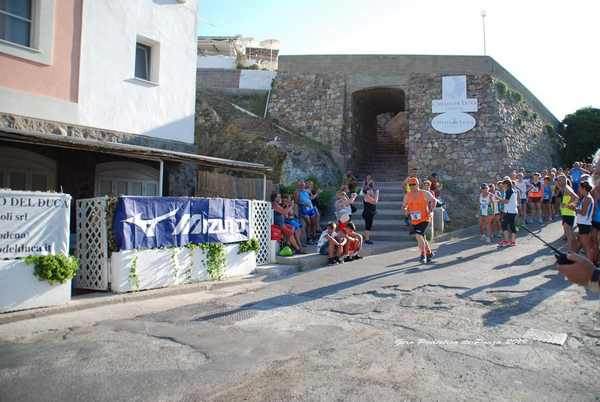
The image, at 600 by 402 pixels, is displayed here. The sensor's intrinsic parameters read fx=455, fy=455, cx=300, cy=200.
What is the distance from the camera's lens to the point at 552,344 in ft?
16.2

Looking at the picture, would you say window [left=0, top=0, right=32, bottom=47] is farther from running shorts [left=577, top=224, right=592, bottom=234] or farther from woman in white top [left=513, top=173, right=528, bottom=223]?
woman in white top [left=513, top=173, right=528, bottom=223]

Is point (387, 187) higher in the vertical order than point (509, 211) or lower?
higher

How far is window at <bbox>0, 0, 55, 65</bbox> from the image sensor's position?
935 centimetres

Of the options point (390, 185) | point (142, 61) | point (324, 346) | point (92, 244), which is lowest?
point (324, 346)

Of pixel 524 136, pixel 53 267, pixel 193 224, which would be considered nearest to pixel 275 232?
pixel 193 224

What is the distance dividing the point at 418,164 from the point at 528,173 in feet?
16.1

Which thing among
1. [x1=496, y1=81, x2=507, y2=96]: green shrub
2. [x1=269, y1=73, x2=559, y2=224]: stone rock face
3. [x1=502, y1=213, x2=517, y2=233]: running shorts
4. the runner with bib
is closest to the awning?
the runner with bib

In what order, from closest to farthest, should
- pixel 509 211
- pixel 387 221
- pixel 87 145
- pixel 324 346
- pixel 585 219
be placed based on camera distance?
pixel 324 346
pixel 87 145
pixel 585 219
pixel 509 211
pixel 387 221

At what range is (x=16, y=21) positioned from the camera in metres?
9.49

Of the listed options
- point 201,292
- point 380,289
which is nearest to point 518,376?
point 380,289

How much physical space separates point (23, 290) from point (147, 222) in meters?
2.30

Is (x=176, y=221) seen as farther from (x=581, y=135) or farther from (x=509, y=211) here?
(x=581, y=135)

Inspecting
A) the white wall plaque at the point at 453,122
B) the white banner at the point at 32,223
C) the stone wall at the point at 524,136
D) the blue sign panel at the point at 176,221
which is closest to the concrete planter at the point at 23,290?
the white banner at the point at 32,223

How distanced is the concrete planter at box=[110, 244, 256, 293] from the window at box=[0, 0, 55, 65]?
5.03m
